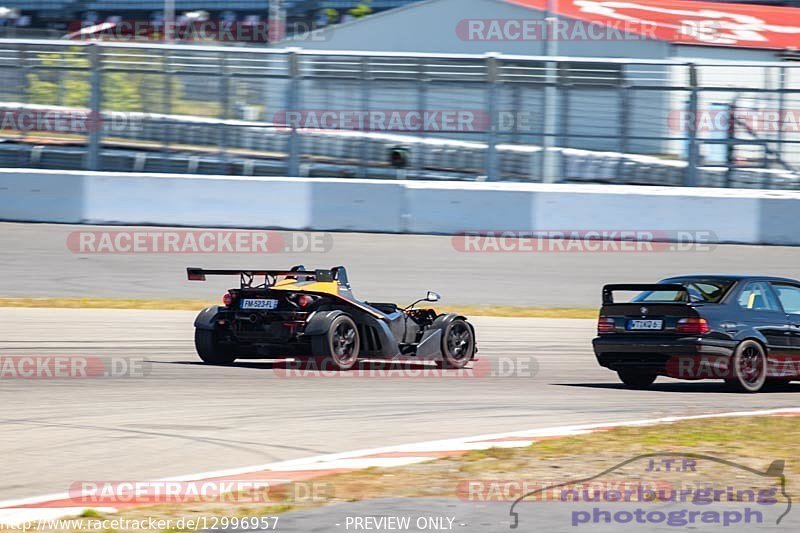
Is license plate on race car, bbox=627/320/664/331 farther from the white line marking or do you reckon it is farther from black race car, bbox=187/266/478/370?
black race car, bbox=187/266/478/370

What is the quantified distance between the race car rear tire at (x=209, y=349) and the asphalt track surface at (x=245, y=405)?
16 centimetres

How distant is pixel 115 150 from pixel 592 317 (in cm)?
915

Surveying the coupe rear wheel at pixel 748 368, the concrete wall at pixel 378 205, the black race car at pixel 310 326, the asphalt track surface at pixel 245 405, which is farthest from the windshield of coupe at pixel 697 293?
the concrete wall at pixel 378 205

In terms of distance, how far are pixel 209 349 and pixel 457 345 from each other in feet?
7.54

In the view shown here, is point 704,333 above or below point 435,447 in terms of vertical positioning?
above

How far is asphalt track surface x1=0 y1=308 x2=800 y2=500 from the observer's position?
6898 mm

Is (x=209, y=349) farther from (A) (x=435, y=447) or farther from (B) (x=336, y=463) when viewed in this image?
(B) (x=336, y=463)

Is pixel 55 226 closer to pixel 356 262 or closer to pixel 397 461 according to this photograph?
pixel 356 262

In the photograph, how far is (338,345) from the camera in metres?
10.7

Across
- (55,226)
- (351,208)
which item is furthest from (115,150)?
(351,208)

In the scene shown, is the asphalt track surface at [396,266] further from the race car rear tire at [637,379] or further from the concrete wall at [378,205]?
the race car rear tire at [637,379]

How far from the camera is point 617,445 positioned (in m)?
7.32

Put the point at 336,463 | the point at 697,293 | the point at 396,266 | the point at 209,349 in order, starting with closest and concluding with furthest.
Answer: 1. the point at 336,463
2. the point at 697,293
3. the point at 209,349
4. the point at 396,266

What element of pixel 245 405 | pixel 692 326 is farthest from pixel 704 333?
pixel 245 405
